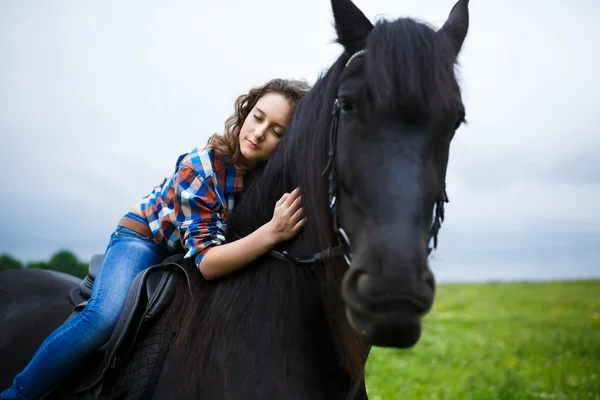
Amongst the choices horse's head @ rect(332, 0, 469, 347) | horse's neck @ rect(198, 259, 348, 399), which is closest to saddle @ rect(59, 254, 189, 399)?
horse's neck @ rect(198, 259, 348, 399)

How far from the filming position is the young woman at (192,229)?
2.75 m

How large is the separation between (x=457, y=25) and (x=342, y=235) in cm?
133

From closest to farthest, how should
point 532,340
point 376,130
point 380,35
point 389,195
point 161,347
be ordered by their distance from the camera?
point 389,195 < point 376,130 < point 380,35 < point 161,347 < point 532,340

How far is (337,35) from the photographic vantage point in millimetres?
2607

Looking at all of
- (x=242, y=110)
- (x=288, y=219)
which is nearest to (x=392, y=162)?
(x=288, y=219)

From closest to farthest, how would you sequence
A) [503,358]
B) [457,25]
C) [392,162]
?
[392,162], [457,25], [503,358]

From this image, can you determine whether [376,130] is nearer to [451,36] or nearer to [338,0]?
[338,0]

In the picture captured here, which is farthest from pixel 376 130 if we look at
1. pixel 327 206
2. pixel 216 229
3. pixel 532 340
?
pixel 532 340

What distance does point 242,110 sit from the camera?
3.48 metres

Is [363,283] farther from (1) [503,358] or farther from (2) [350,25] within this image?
(1) [503,358]

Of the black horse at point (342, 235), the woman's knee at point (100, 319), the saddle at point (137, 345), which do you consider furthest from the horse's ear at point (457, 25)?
the woman's knee at point (100, 319)

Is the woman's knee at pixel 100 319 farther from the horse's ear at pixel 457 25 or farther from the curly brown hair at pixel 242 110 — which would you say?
the horse's ear at pixel 457 25

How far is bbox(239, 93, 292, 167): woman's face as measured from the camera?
10.3ft

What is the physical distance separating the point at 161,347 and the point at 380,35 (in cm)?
194
